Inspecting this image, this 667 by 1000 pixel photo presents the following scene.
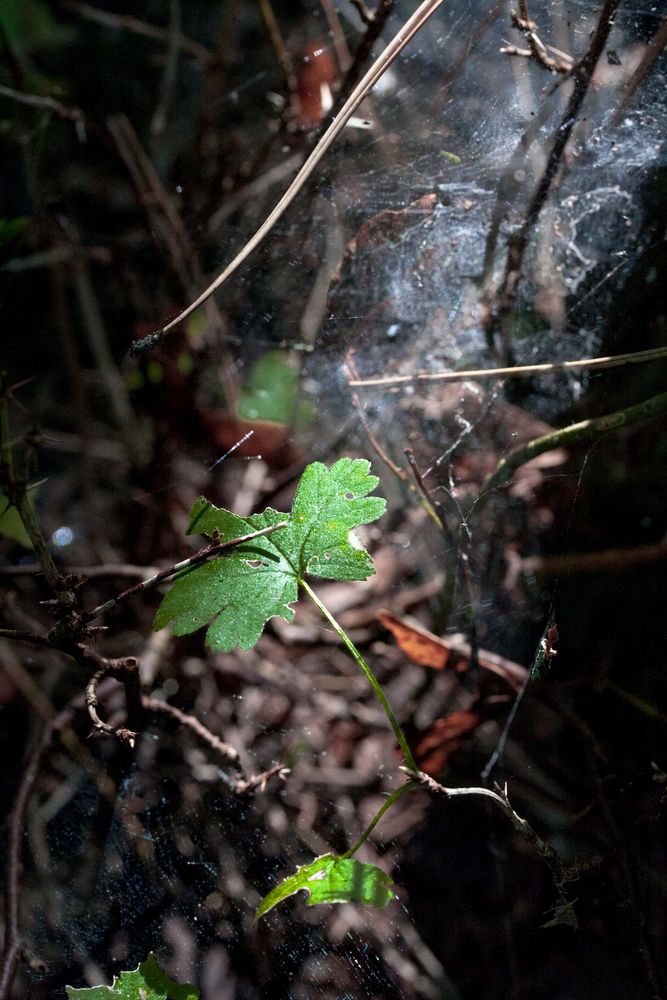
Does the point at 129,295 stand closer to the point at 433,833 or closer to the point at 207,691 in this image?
the point at 207,691

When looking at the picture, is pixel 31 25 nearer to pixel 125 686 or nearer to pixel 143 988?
pixel 125 686

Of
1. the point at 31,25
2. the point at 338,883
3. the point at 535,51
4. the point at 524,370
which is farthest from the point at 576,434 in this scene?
the point at 31,25

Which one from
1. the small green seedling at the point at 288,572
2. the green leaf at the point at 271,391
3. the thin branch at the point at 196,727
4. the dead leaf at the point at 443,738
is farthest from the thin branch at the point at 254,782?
the green leaf at the point at 271,391

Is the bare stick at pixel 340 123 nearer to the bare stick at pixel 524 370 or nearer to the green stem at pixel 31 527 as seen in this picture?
the green stem at pixel 31 527

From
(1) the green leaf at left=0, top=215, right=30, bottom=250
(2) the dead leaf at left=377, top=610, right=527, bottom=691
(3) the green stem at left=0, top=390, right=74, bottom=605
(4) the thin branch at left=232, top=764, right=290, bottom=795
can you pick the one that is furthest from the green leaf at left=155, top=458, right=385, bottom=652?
(1) the green leaf at left=0, top=215, right=30, bottom=250

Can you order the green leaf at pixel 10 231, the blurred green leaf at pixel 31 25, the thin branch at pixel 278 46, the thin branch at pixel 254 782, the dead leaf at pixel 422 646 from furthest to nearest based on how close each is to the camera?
the blurred green leaf at pixel 31 25 → the thin branch at pixel 278 46 → the green leaf at pixel 10 231 → the dead leaf at pixel 422 646 → the thin branch at pixel 254 782

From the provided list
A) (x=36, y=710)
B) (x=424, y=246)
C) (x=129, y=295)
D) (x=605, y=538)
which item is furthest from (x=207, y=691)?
(x=129, y=295)
